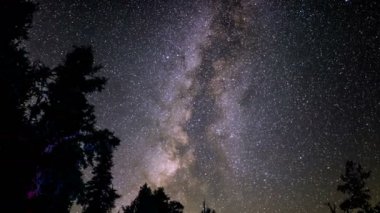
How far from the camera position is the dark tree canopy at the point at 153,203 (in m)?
28.9

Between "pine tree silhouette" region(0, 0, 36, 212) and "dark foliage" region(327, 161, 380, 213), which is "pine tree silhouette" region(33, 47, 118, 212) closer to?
"pine tree silhouette" region(0, 0, 36, 212)

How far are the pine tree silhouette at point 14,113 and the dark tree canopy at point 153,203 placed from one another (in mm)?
18635

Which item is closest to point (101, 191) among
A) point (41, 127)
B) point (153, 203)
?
point (153, 203)

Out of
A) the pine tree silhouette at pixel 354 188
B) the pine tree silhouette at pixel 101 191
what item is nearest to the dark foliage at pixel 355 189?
the pine tree silhouette at pixel 354 188

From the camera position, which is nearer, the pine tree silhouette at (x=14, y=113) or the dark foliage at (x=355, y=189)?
the pine tree silhouette at (x=14, y=113)

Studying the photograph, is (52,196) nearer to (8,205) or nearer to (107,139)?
(107,139)

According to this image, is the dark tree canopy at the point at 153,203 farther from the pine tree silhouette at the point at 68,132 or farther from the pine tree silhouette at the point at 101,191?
the pine tree silhouette at the point at 68,132

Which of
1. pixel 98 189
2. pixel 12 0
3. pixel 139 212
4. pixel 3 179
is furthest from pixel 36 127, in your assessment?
pixel 139 212

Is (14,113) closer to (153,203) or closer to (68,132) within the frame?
(68,132)

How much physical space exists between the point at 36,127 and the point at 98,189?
1269 cm

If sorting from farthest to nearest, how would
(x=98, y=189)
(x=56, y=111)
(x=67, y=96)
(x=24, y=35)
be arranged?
(x=98, y=189), (x=67, y=96), (x=56, y=111), (x=24, y=35)

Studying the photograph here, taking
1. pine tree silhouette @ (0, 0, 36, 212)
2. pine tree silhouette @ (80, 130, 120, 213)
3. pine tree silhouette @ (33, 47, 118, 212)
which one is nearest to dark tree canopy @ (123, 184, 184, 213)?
pine tree silhouette @ (80, 130, 120, 213)

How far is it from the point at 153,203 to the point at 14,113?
19833 millimetres

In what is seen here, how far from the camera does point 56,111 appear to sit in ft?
50.1
